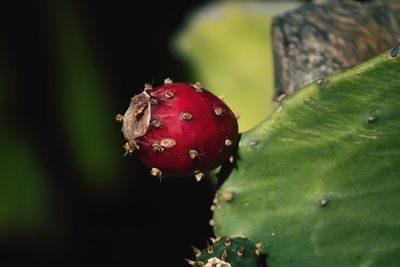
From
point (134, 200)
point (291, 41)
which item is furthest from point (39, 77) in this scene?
point (291, 41)

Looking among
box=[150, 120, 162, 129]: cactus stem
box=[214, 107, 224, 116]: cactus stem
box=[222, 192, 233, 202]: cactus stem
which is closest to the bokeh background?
box=[222, 192, 233, 202]: cactus stem

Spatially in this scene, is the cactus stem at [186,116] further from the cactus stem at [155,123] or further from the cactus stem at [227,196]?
the cactus stem at [227,196]

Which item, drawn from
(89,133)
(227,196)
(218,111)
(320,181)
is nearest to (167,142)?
(218,111)

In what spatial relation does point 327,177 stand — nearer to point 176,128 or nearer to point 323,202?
point 323,202

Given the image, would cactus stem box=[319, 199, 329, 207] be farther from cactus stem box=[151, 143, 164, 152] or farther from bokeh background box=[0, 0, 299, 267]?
bokeh background box=[0, 0, 299, 267]

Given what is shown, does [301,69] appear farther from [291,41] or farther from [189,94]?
[189,94]

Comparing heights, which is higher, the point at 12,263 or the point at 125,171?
the point at 125,171

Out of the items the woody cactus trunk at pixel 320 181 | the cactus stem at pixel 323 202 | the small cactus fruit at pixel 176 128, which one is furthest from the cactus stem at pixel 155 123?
the cactus stem at pixel 323 202

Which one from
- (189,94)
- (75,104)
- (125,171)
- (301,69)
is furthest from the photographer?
(125,171)
